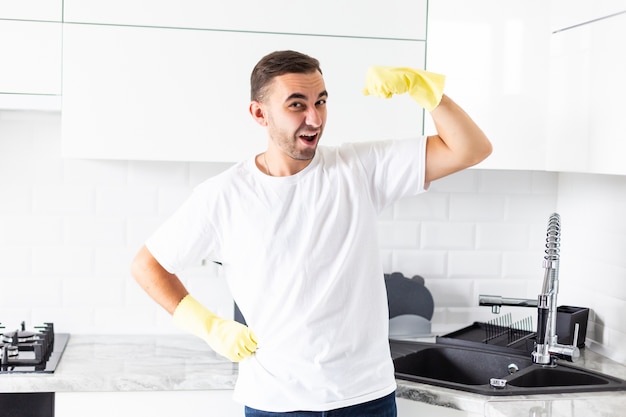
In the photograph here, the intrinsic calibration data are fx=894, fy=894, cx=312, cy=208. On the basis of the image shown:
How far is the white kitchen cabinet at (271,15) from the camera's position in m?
2.46

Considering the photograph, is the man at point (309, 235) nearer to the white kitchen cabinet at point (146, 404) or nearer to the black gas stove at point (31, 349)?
the white kitchen cabinet at point (146, 404)

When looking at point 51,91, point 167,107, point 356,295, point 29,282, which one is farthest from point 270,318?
point 29,282

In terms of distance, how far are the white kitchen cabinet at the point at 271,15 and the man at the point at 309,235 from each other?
0.49 metres

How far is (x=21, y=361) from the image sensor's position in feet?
8.10

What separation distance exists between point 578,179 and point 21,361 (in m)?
1.82

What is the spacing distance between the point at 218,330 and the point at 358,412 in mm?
400

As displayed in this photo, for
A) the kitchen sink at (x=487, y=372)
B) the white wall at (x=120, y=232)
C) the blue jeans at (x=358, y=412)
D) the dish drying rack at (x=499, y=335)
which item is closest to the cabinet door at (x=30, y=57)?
the white wall at (x=120, y=232)

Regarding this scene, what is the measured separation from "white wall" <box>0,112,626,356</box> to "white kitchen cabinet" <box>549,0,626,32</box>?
1.76 feet

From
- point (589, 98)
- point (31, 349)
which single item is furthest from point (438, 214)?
point (31, 349)

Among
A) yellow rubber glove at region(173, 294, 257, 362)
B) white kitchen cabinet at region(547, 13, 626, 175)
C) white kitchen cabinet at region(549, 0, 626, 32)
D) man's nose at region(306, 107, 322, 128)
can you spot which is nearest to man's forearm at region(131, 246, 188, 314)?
yellow rubber glove at region(173, 294, 257, 362)

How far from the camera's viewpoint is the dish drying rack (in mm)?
2693

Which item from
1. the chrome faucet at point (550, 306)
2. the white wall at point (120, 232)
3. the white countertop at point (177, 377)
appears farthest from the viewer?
the white wall at point (120, 232)

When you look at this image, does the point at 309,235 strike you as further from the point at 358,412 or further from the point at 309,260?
the point at 358,412

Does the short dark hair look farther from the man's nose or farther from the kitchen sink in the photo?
the kitchen sink
